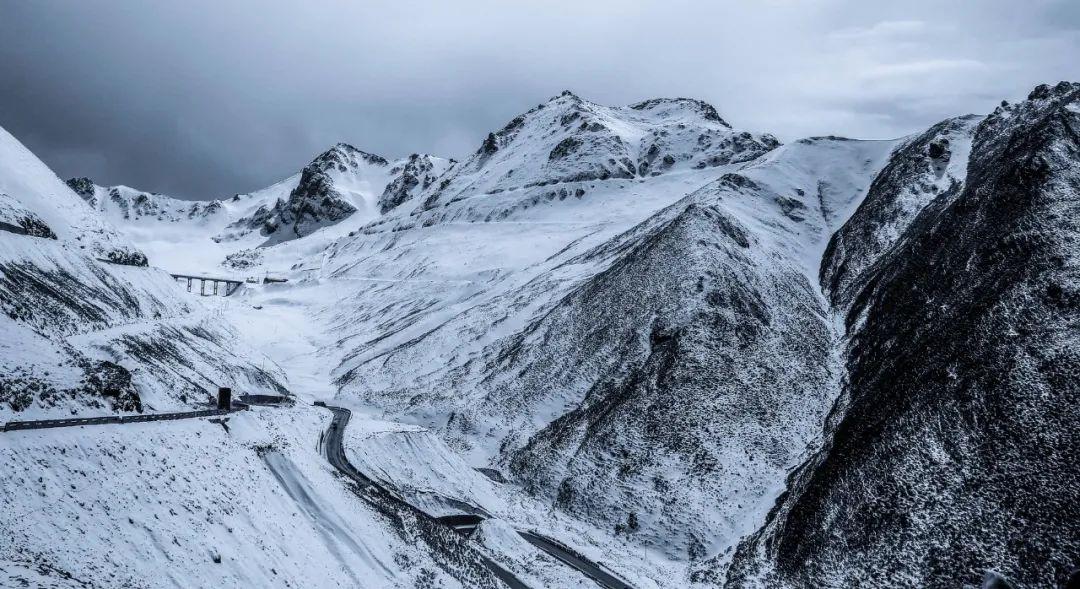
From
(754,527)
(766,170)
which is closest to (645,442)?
(754,527)

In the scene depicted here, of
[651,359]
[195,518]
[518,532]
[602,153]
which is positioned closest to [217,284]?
[602,153]

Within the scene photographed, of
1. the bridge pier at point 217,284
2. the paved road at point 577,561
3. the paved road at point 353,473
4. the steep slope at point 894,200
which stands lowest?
the paved road at point 577,561

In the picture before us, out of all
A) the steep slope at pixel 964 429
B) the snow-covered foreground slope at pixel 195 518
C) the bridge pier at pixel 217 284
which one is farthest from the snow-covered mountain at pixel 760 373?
the bridge pier at pixel 217 284

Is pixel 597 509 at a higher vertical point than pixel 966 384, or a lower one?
lower

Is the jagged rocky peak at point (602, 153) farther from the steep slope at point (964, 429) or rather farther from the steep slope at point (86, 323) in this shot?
the steep slope at point (964, 429)

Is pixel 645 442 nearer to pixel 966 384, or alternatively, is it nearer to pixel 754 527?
pixel 754 527

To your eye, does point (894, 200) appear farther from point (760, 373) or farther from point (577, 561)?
point (577, 561)
